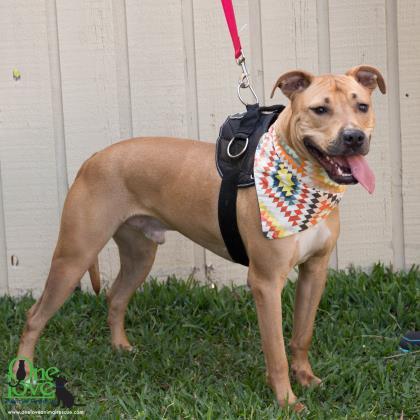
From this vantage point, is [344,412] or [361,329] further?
[361,329]

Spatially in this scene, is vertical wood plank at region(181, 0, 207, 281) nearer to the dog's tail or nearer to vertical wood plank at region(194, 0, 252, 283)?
vertical wood plank at region(194, 0, 252, 283)

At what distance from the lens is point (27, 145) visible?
5.98 m

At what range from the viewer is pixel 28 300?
19.7 ft

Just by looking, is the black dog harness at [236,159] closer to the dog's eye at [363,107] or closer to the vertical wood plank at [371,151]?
the dog's eye at [363,107]

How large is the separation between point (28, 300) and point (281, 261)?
2329mm

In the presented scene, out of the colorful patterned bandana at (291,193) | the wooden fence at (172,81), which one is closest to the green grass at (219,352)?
the wooden fence at (172,81)

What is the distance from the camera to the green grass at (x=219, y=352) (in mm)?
4352

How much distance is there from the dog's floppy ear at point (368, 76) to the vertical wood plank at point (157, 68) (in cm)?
172

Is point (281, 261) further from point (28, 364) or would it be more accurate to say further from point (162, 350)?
point (28, 364)

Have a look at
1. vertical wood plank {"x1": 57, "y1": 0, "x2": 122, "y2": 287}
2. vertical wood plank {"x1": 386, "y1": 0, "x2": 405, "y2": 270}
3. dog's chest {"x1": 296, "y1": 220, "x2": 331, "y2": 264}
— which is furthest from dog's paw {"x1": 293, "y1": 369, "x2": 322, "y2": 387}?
vertical wood plank {"x1": 57, "y1": 0, "x2": 122, "y2": 287}

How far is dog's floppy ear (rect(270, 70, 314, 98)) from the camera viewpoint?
14.2 ft

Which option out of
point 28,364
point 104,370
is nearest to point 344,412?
point 104,370

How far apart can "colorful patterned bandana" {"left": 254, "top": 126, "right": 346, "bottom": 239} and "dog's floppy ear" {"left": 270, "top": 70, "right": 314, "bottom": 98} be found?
256 mm

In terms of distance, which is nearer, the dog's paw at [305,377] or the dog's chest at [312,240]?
the dog's chest at [312,240]
